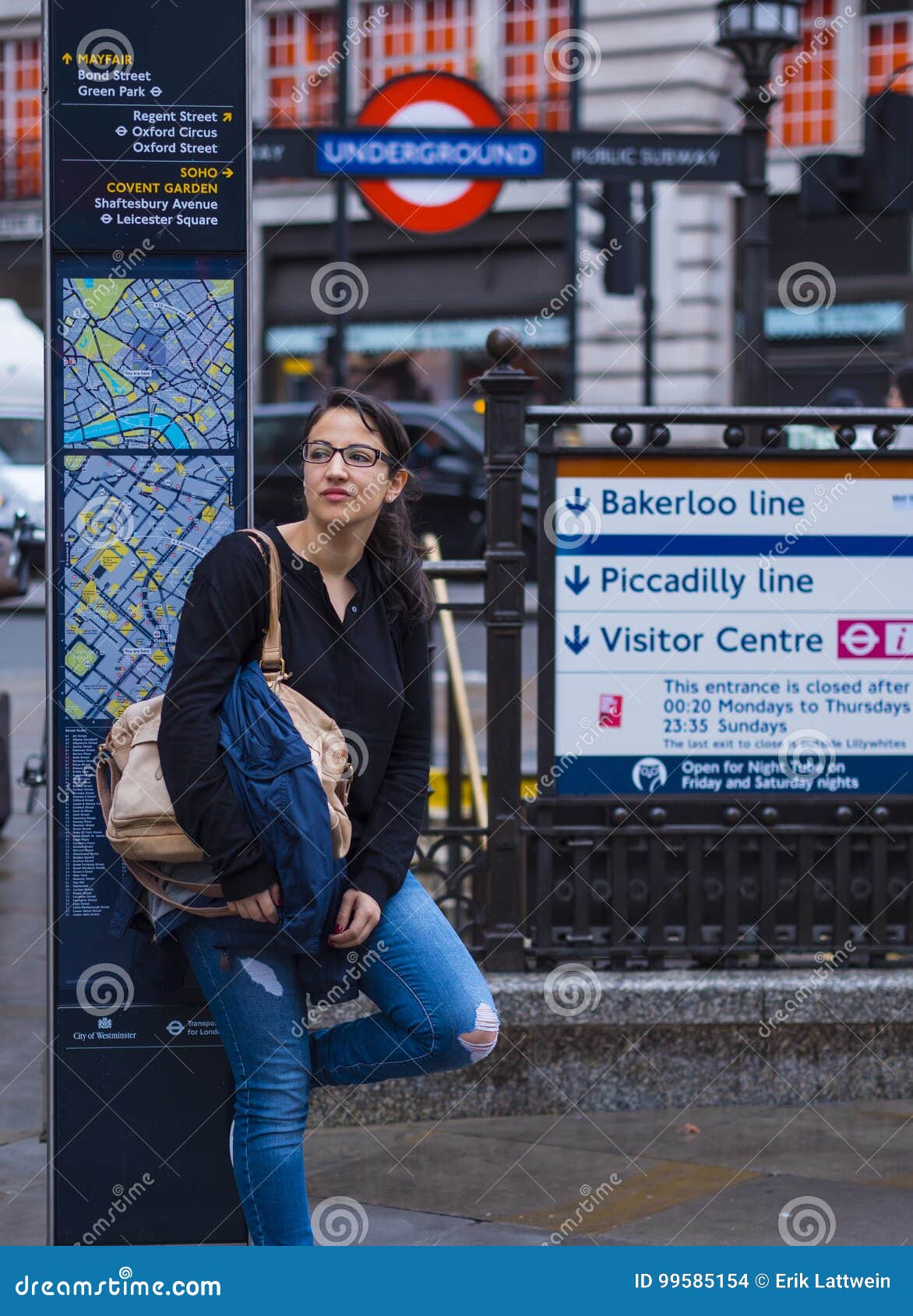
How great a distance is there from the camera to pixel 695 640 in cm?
548

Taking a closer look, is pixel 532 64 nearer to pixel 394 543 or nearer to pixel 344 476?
pixel 394 543

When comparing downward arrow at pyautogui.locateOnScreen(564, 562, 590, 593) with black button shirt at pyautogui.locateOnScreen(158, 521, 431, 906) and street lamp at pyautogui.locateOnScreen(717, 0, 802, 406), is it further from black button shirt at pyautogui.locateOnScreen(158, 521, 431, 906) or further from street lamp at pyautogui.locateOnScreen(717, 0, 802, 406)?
street lamp at pyautogui.locateOnScreen(717, 0, 802, 406)

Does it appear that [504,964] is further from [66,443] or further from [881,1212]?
[66,443]

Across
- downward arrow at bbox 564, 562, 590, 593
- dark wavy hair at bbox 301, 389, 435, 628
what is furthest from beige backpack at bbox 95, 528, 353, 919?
downward arrow at bbox 564, 562, 590, 593

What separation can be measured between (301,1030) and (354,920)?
23cm

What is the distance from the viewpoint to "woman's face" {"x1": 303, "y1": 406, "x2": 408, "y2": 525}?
3449mm

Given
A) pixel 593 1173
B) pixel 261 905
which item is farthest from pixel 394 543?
pixel 593 1173

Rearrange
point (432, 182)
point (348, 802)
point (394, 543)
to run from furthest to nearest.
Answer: point (432, 182) < point (394, 543) < point (348, 802)

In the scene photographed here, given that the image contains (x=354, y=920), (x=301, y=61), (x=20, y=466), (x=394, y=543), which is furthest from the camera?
(x=301, y=61)

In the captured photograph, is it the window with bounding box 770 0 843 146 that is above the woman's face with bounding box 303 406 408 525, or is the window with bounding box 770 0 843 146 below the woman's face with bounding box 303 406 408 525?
above

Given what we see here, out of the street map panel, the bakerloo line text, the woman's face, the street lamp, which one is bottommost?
the bakerloo line text

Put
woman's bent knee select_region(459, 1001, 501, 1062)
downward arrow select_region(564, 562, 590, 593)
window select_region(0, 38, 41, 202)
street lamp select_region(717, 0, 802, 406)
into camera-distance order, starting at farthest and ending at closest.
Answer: window select_region(0, 38, 41, 202)
street lamp select_region(717, 0, 802, 406)
downward arrow select_region(564, 562, 590, 593)
woman's bent knee select_region(459, 1001, 501, 1062)

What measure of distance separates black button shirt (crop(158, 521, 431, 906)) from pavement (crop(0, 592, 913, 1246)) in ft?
4.02

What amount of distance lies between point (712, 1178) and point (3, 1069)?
211 cm
